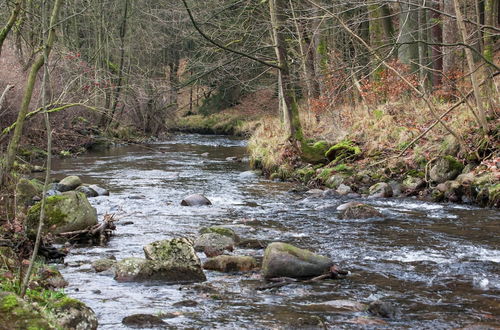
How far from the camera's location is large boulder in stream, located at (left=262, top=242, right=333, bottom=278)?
7027 mm

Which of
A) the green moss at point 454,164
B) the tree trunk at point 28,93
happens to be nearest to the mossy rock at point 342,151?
the green moss at point 454,164

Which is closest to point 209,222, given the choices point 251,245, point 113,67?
point 251,245

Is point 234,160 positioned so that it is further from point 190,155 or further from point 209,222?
point 209,222

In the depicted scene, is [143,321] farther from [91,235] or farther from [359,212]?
[359,212]

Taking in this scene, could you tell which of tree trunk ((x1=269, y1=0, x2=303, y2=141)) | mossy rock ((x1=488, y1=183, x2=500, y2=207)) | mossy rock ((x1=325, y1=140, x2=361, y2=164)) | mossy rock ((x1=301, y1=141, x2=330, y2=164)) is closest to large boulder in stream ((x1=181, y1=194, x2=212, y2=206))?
tree trunk ((x1=269, y1=0, x2=303, y2=141))

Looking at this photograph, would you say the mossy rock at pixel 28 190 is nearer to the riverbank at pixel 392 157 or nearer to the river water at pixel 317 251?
the river water at pixel 317 251

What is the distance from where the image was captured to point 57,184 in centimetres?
1414

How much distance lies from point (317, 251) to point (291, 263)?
136 centimetres

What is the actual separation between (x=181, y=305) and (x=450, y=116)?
10.2 metres

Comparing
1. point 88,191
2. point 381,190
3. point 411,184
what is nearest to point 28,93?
point 88,191

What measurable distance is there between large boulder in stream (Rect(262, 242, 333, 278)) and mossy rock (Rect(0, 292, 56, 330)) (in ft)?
11.3

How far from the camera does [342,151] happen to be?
1636 centimetres

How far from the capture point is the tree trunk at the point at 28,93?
5270 mm

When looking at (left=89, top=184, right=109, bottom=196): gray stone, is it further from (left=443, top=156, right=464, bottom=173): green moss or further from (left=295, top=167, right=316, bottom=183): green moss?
(left=443, top=156, right=464, bottom=173): green moss
